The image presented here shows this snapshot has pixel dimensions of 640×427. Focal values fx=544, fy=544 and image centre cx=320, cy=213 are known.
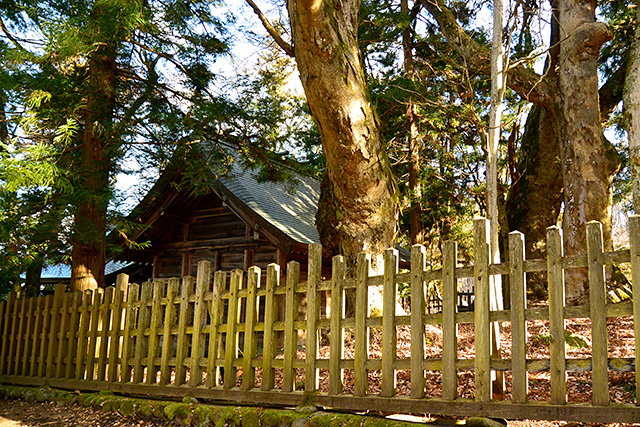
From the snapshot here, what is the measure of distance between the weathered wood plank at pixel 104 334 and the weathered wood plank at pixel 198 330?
2.04 m

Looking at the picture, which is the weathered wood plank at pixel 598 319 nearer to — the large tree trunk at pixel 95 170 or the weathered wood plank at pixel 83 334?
the weathered wood plank at pixel 83 334

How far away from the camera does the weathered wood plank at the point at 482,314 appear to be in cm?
430

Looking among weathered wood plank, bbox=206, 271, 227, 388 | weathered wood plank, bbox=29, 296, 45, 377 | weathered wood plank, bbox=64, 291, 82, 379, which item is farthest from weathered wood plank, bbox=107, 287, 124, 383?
weathered wood plank, bbox=29, 296, 45, 377

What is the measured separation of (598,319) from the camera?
3.87 meters

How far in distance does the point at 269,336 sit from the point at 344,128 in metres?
3.16

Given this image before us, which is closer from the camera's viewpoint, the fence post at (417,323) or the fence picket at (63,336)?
the fence post at (417,323)

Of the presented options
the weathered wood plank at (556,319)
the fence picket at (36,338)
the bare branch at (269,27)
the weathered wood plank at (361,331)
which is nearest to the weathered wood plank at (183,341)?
the weathered wood plank at (361,331)

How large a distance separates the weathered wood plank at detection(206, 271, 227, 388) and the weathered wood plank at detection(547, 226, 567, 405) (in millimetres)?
3785

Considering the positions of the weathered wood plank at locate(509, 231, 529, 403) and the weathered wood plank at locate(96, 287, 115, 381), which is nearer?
the weathered wood plank at locate(509, 231, 529, 403)

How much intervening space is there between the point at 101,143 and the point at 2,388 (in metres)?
4.63

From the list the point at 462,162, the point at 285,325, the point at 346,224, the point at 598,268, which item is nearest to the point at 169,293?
the point at 285,325

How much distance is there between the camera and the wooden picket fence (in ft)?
13.0

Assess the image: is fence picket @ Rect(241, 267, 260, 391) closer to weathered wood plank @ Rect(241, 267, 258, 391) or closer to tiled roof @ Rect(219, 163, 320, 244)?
weathered wood plank @ Rect(241, 267, 258, 391)

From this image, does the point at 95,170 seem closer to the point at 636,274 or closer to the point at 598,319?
the point at 598,319
